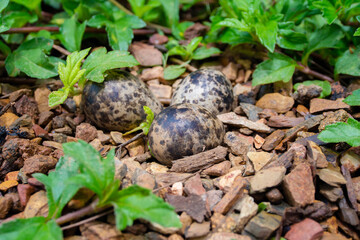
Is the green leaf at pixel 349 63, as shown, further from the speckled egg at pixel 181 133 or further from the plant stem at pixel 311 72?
the speckled egg at pixel 181 133

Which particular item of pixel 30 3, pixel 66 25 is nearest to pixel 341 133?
pixel 66 25

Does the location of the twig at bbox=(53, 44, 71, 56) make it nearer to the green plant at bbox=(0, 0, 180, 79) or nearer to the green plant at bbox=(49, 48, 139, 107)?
the green plant at bbox=(0, 0, 180, 79)

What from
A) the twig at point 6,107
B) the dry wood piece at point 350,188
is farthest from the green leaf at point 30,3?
the dry wood piece at point 350,188

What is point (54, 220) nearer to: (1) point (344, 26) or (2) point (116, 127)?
(2) point (116, 127)

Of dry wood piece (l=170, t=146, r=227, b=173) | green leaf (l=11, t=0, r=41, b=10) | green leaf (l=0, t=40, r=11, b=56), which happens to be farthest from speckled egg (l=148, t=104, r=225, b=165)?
green leaf (l=11, t=0, r=41, b=10)

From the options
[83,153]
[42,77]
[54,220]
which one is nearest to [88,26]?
[42,77]

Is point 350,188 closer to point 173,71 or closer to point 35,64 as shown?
point 173,71
